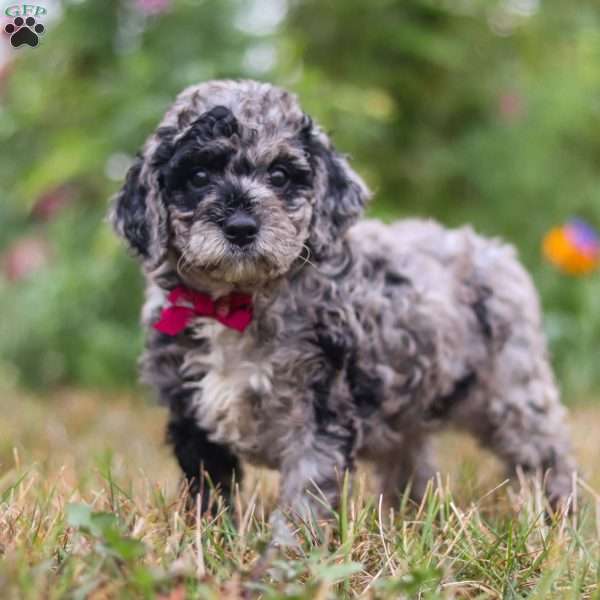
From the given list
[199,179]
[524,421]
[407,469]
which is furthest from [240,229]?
[407,469]

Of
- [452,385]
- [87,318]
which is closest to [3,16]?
[452,385]

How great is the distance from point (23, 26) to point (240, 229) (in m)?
1.29

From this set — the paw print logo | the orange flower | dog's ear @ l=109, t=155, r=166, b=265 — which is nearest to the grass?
dog's ear @ l=109, t=155, r=166, b=265

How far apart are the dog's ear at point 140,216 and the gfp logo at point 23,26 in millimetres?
595

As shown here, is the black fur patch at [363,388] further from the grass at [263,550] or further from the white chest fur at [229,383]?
the grass at [263,550]

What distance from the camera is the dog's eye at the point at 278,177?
130 inches

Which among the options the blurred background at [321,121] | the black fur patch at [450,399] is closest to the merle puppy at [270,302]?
the black fur patch at [450,399]

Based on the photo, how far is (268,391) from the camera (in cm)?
331

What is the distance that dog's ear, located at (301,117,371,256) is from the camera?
11.2 ft

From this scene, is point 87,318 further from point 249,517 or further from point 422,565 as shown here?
point 422,565

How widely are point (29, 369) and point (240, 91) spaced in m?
4.23

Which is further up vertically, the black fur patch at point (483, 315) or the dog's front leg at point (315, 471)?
the black fur patch at point (483, 315)

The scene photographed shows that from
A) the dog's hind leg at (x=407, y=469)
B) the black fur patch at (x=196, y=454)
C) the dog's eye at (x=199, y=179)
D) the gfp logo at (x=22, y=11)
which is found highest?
the gfp logo at (x=22, y=11)

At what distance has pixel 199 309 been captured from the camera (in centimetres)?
339
